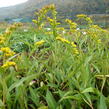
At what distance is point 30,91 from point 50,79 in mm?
268

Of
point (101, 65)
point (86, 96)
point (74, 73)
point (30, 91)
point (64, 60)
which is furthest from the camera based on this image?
point (64, 60)

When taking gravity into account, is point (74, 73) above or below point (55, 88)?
above

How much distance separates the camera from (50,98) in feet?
4.94

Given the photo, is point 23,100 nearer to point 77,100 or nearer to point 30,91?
point 30,91


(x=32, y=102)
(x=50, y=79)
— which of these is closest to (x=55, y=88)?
(x=50, y=79)

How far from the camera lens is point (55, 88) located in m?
1.77

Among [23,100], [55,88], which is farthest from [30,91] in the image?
[55,88]

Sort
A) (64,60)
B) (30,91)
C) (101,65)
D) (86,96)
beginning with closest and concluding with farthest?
1. (86,96)
2. (30,91)
3. (101,65)
4. (64,60)

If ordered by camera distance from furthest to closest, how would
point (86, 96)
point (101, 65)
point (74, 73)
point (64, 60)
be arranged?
point (64, 60) → point (101, 65) → point (74, 73) → point (86, 96)

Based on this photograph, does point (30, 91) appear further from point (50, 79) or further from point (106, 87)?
point (106, 87)

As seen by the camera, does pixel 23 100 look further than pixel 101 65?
No

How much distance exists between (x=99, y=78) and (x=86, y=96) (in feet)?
1.12

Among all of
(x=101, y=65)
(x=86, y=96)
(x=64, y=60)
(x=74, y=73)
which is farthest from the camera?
(x=64, y=60)

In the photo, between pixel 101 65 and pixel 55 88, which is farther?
pixel 101 65
